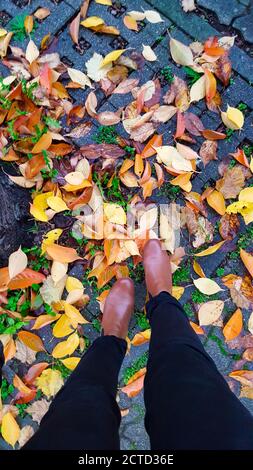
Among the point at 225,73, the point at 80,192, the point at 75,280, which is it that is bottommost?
the point at 75,280

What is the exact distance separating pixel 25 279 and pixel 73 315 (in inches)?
10.6

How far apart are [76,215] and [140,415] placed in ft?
3.12

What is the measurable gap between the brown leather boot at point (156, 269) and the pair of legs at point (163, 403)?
0.48ft

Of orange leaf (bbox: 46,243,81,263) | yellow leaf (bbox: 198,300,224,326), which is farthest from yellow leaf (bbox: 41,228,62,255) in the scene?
yellow leaf (bbox: 198,300,224,326)

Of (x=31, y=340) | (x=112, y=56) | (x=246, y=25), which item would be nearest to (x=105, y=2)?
(x=112, y=56)

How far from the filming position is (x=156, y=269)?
2023mm

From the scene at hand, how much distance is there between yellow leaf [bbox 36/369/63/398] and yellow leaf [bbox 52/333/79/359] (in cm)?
9

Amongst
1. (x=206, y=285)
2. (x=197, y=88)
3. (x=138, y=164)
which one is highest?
(x=197, y=88)

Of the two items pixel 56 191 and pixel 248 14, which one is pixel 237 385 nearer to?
pixel 56 191

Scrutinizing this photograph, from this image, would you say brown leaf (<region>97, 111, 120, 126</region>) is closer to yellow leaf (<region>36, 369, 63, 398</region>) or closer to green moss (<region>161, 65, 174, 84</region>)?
green moss (<region>161, 65, 174, 84</region>)

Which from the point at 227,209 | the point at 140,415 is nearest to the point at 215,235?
the point at 227,209

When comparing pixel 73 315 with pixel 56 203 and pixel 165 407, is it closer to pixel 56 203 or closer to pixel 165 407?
pixel 56 203

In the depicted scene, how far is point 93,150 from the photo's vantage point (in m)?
2.16

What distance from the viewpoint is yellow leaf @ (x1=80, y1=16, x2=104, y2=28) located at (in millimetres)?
2207
